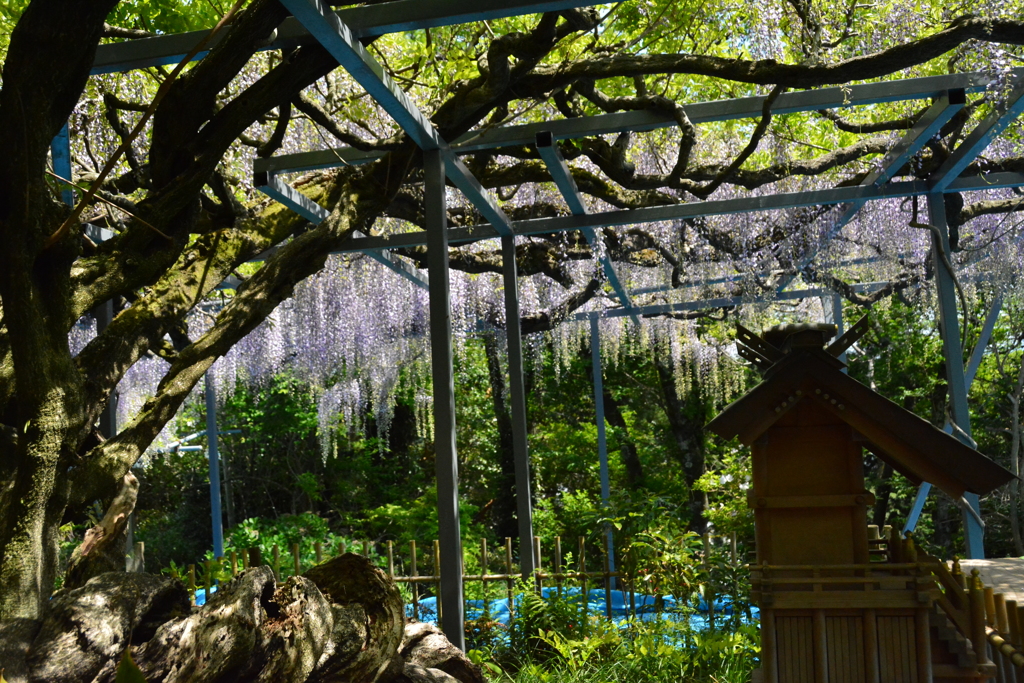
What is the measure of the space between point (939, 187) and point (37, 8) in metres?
4.82

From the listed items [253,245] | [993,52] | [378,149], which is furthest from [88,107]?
[993,52]

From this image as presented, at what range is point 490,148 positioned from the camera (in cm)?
455

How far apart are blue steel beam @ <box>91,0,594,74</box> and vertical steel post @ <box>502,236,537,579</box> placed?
2.70 meters

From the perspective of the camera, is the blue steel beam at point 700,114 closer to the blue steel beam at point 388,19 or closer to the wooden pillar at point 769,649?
the blue steel beam at point 388,19

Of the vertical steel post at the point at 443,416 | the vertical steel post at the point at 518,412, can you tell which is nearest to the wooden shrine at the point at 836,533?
the vertical steel post at the point at 443,416

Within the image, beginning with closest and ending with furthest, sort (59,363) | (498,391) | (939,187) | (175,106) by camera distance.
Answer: (59,363)
(175,106)
(939,187)
(498,391)

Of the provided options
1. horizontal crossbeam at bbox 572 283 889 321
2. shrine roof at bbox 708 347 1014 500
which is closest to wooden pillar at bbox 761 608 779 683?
shrine roof at bbox 708 347 1014 500

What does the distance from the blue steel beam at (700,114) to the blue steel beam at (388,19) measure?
107cm

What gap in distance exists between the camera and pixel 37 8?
2174mm

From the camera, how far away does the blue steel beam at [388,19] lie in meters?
2.82

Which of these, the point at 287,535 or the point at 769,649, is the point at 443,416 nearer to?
the point at 769,649

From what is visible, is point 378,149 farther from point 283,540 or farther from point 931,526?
point 931,526

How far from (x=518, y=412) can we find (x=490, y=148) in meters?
1.88

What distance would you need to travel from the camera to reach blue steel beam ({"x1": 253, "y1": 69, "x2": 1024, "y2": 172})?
411 cm
